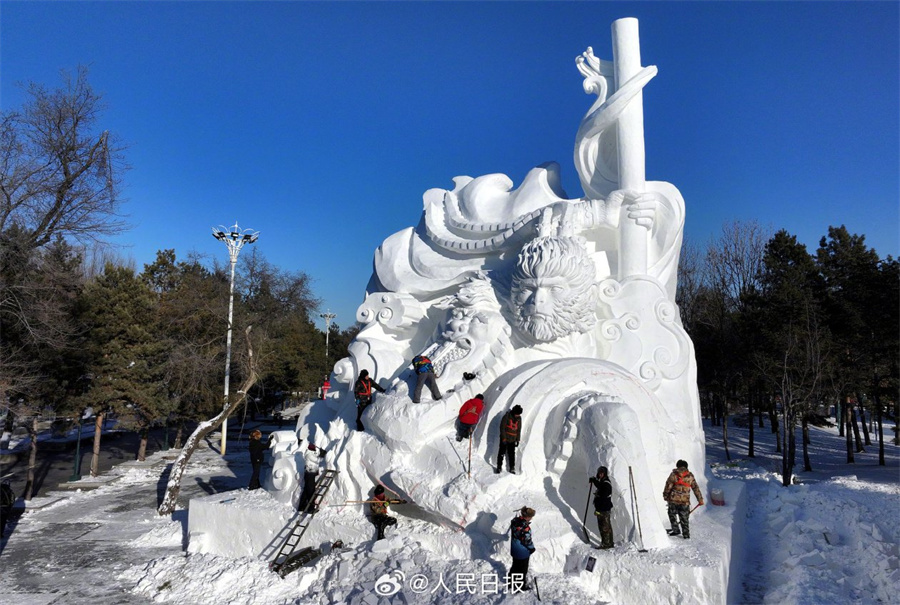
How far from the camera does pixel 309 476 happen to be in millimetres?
7125

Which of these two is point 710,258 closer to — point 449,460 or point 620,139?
point 620,139

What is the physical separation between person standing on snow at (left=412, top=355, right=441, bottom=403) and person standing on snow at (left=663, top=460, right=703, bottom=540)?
8.61 ft

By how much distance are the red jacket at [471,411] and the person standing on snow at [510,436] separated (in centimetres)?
43

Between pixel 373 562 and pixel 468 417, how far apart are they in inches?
68.8

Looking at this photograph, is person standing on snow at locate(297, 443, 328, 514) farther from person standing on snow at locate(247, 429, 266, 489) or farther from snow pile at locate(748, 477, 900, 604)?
snow pile at locate(748, 477, 900, 604)

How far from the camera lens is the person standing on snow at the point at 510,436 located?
20.2 feet

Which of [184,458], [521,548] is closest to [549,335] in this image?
[521,548]

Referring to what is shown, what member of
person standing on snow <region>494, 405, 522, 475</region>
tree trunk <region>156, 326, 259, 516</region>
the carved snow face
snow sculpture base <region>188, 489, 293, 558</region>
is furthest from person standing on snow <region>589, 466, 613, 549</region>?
tree trunk <region>156, 326, 259, 516</region>

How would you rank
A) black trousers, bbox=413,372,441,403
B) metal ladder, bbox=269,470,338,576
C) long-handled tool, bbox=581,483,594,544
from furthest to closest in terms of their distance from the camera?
black trousers, bbox=413,372,441,403
metal ladder, bbox=269,470,338,576
long-handled tool, bbox=581,483,594,544

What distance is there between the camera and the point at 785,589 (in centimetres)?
647

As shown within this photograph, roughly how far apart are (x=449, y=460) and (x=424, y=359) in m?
1.22

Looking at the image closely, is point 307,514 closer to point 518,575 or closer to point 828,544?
point 518,575

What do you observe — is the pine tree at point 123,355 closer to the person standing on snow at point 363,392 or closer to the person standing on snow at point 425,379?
the person standing on snow at point 363,392

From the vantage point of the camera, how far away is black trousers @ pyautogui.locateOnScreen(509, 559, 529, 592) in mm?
5258
